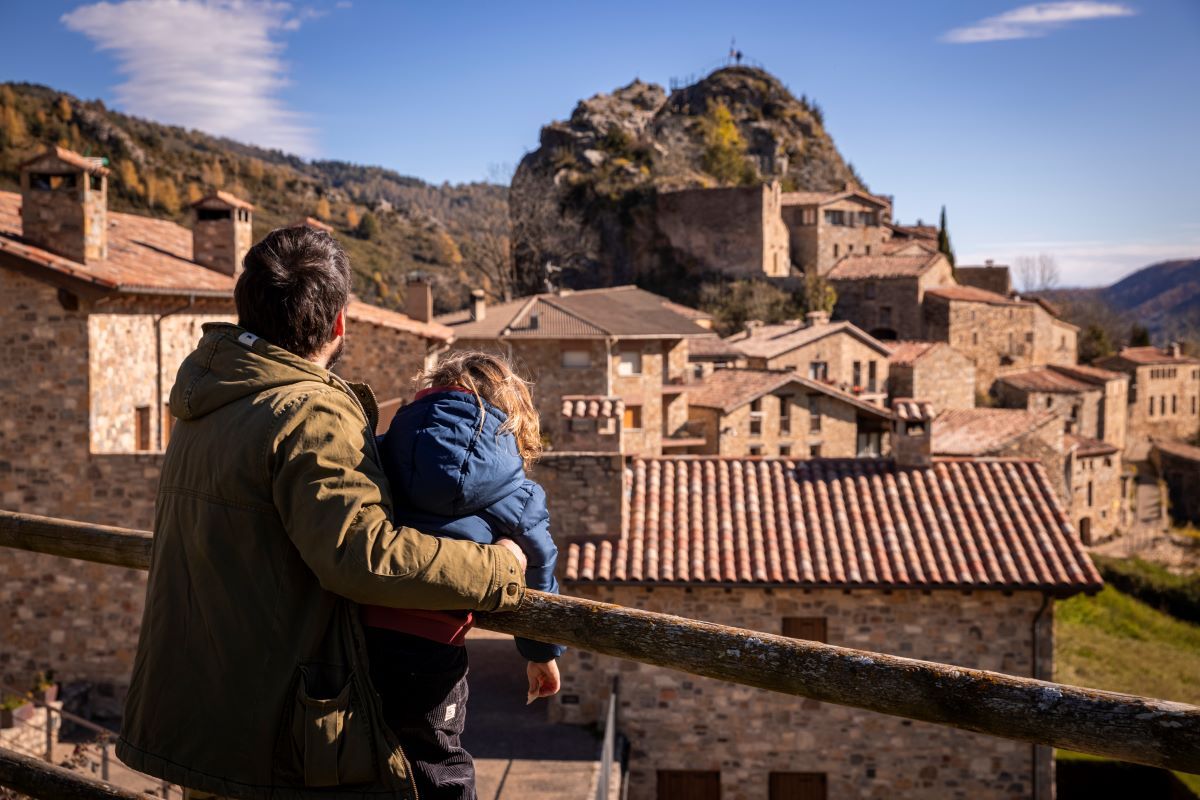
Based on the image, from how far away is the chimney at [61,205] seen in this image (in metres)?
14.8

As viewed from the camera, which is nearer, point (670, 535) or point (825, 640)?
point (825, 640)

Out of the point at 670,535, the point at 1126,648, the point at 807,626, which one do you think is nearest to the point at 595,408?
the point at 670,535

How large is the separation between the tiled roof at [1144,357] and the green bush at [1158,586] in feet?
80.5

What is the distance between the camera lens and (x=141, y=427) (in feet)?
52.5

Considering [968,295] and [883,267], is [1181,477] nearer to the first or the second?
[968,295]

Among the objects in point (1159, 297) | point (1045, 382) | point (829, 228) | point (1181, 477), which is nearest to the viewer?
point (1045, 382)

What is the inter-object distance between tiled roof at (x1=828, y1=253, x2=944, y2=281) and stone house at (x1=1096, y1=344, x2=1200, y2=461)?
1349 centimetres

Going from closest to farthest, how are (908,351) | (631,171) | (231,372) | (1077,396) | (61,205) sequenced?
1. (231,372)
2. (61,205)
3. (908,351)
4. (1077,396)
5. (631,171)

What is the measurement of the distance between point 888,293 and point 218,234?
135 feet

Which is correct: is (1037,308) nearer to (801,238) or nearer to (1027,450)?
(801,238)

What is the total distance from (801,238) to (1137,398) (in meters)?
20.8

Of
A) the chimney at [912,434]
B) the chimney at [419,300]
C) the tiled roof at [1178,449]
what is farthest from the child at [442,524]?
the tiled roof at [1178,449]

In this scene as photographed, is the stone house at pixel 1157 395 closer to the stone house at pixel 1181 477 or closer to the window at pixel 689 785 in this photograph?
the stone house at pixel 1181 477

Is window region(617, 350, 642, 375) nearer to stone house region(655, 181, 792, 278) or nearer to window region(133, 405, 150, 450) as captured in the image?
window region(133, 405, 150, 450)
